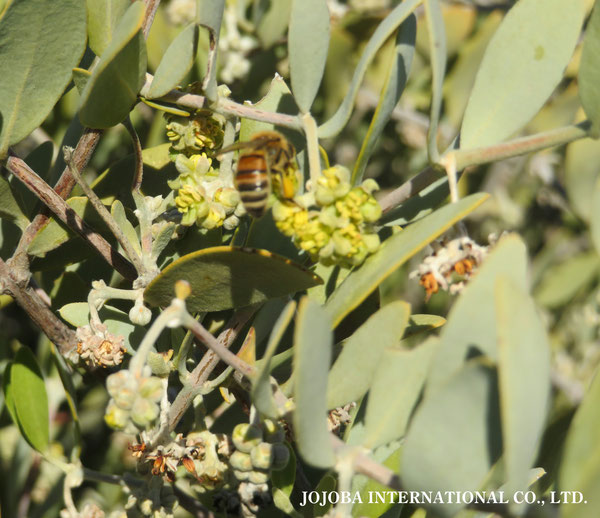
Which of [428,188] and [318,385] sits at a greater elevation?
[428,188]

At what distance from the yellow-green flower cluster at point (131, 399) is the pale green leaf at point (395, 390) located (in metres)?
0.35

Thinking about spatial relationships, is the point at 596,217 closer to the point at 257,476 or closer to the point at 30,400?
the point at 257,476

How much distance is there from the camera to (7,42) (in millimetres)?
1341

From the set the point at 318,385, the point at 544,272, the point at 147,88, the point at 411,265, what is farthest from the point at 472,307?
the point at 544,272

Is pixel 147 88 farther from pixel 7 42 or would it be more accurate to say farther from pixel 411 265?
pixel 411 265

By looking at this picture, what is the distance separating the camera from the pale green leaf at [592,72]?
1169 millimetres

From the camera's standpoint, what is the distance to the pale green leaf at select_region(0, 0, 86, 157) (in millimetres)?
1322

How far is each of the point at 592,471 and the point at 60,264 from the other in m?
1.22

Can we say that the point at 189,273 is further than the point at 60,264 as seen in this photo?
No

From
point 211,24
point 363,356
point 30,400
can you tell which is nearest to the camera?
point 363,356

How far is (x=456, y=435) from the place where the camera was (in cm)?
94

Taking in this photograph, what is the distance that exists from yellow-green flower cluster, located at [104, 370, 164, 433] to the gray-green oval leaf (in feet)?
1.98

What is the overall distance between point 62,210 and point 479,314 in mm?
916

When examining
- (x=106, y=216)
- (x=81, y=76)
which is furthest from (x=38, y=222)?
(x=81, y=76)
